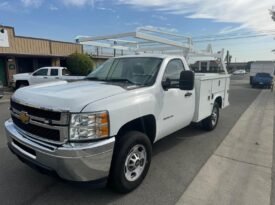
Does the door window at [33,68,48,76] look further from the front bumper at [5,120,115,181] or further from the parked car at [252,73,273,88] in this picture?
the parked car at [252,73,273,88]

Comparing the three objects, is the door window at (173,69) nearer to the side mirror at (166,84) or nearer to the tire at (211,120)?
the side mirror at (166,84)

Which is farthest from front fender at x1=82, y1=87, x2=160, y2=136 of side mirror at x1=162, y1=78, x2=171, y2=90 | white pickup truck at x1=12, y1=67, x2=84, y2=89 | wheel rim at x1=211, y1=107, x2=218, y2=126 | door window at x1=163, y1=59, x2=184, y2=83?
white pickup truck at x1=12, y1=67, x2=84, y2=89

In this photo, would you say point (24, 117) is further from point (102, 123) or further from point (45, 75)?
point (45, 75)

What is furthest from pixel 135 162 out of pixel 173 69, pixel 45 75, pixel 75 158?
pixel 45 75

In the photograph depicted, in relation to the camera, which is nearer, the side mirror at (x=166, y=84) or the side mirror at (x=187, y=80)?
the side mirror at (x=187, y=80)

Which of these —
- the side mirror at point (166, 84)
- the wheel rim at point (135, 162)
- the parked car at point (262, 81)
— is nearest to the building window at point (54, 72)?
the side mirror at point (166, 84)

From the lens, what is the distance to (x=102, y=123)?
2.52 metres

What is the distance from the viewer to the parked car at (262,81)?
74.3 feet

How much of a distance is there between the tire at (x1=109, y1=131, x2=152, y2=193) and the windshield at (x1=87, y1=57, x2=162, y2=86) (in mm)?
949

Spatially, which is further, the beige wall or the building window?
the beige wall

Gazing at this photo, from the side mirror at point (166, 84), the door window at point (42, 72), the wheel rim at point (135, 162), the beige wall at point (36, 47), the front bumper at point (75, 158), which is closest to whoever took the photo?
the front bumper at point (75, 158)

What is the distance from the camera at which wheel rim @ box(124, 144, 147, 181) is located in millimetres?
3019

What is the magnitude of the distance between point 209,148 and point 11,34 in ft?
55.9

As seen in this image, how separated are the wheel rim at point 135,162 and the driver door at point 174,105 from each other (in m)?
0.61
